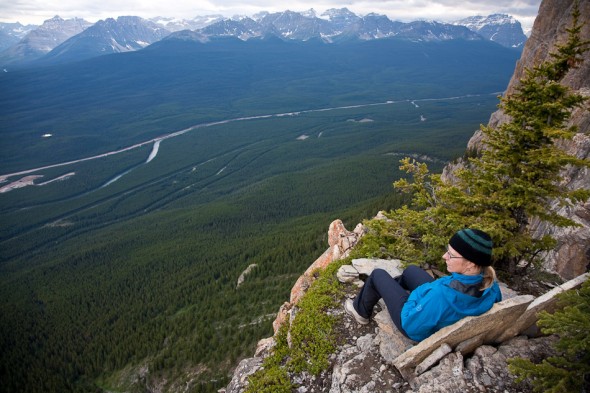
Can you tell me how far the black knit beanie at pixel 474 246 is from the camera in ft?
21.8

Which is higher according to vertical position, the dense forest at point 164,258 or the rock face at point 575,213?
the rock face at point 575,213

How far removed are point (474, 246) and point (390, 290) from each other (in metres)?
2.69

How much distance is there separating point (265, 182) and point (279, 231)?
52.9 metres

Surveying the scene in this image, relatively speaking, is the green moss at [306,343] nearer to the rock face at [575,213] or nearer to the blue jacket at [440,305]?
the blue jacket at [440,305]

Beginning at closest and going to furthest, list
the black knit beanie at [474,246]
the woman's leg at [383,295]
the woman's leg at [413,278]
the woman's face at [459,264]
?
1. the black knit beanie at [474,246]
2. the woman's face at [459,264]
3. the woman's leg at [383,295]
4. the woman's leg at [413,278]

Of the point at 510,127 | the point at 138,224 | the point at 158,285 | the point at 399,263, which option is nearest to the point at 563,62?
the point at 510,127

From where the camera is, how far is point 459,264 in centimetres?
705

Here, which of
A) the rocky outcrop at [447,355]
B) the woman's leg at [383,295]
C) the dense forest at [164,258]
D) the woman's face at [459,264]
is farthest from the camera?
the dense forest at [164,258]

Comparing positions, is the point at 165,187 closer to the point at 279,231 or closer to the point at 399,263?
the point at 279,231

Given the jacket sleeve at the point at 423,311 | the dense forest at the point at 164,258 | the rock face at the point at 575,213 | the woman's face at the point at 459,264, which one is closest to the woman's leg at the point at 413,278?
the jacket sleeve at the point at 423,311

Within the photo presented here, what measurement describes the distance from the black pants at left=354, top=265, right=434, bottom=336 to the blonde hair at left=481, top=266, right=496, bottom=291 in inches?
77.5

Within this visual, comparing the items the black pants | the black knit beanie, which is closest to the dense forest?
the black pants

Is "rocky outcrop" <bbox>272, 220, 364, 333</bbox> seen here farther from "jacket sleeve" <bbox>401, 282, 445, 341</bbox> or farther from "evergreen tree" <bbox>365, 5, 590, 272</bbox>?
"jacket sleeve" <bbox>401, 282, 445, 341</bbox>

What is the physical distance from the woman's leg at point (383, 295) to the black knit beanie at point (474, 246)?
223 cm
